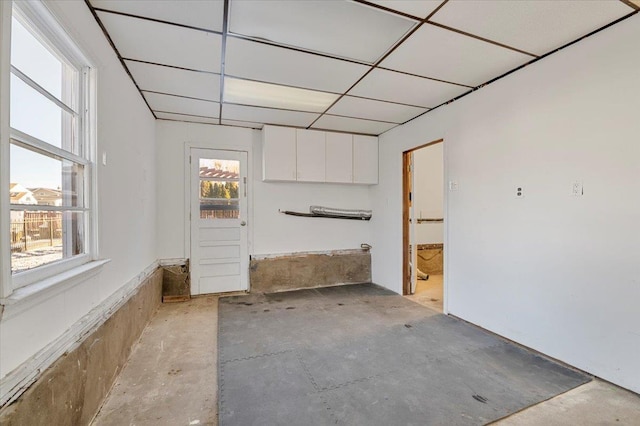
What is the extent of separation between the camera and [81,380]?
1.65 meters

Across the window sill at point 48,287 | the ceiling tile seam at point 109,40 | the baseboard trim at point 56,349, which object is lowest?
the baseboard trim at point 56,349

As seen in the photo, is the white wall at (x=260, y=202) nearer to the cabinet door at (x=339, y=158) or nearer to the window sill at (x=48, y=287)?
the cabinet door at (x=339, y=158)

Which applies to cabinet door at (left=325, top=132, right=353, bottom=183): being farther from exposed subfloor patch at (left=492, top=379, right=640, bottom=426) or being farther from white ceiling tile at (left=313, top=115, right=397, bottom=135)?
exposed subfloor patch at (left=492, top=379, right=640, bottom=426)

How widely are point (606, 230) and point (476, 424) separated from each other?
170cm

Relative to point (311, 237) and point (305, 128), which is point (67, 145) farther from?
point (311, 237)

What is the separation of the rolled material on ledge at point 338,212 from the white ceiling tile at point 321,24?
2892 mm

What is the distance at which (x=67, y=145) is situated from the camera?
180cm

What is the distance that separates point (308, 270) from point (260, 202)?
1.40 m

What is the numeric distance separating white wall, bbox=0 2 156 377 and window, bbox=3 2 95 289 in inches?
4.5

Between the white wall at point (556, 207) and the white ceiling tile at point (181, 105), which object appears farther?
the white ceiling tile at point (181, 105)

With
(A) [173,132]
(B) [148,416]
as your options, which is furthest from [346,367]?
(A) [173,132]

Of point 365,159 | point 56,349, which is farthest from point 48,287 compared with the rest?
point 365,159

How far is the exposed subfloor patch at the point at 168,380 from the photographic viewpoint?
182 centimetres

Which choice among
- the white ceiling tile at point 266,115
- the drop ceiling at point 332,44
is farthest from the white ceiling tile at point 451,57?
the white ceiling tile at point 266,115
